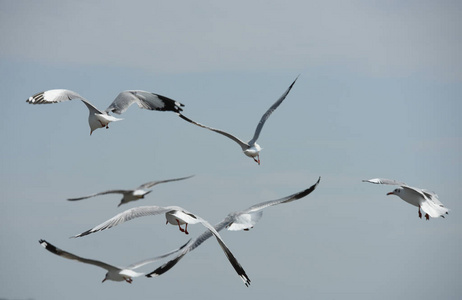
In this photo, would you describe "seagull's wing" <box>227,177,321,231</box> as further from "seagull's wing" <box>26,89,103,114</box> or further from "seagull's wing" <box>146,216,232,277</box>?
"seagull's wing" <box>26,89,103,114</box>

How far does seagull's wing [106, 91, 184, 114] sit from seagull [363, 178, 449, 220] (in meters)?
3.36

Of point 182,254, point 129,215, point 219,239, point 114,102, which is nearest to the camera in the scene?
point 219,239

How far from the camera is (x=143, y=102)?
12602 millimetres

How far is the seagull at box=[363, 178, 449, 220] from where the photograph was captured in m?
12.6

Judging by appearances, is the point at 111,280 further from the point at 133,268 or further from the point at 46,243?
the point at 46,243

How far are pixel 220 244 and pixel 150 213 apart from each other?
1.07m

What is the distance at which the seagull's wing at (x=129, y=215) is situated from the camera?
35.3 ft

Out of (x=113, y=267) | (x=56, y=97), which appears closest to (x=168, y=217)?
(x=113, y=267)

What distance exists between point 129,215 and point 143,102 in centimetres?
240

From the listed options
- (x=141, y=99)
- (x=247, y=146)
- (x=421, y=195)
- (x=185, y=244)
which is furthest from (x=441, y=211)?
(x=141, y=99)

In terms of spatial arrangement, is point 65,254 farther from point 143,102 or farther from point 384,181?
point 384,181

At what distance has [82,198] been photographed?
8.82m

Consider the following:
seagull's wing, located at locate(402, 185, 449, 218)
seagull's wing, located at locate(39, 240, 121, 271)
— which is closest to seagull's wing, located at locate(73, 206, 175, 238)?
seagull's wing, located at locate(39, 240, 121, 271)

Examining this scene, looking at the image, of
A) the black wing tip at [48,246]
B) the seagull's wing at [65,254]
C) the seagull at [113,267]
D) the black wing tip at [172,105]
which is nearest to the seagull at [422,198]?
the black wing tip at [172,105]
